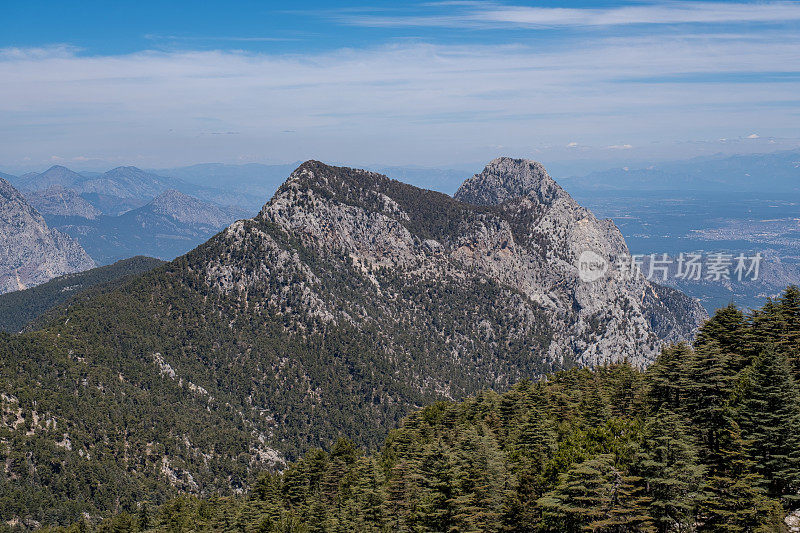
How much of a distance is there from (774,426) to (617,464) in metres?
13.9

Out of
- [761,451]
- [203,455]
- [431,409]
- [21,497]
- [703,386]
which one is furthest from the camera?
[203,455]

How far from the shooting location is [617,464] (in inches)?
2021

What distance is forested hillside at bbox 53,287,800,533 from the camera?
4672 cm

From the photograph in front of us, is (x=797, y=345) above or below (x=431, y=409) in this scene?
above

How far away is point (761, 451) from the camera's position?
2051 inches

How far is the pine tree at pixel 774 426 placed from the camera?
49.0 m

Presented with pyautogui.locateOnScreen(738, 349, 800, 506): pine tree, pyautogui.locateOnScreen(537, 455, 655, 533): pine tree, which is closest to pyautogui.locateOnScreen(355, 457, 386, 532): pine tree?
pyautogui.locateOnScreen(537, 455, 655, 533): pine tree

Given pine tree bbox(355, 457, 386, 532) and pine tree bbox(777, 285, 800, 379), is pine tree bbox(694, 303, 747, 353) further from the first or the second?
pine tree bbox(355, 457, 386, 532)

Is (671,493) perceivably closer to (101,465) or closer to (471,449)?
(471,449)

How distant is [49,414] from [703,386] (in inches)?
6400

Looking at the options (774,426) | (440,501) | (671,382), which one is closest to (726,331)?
(671,382)

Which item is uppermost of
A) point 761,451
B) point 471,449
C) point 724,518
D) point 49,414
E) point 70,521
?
point 761,451

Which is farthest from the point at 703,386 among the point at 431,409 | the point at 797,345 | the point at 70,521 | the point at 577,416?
the point at 70,521

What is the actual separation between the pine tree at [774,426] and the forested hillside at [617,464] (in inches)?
4.5
